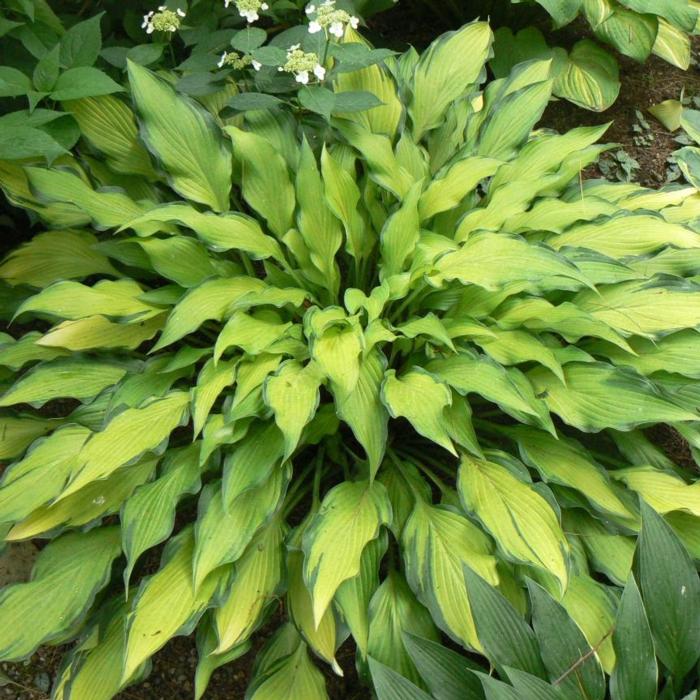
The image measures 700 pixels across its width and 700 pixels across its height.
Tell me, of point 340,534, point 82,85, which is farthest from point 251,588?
point 82,85

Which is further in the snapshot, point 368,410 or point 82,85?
point 82,85

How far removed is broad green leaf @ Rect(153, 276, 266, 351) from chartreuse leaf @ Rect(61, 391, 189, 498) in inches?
5.7

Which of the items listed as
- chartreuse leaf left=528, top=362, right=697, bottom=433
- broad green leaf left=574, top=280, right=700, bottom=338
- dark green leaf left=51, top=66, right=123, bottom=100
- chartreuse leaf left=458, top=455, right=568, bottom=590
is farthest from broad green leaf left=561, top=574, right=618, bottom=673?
dark green leaf left=51, top=66, right=123, bottom=100

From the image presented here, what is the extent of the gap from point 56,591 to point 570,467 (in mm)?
1259

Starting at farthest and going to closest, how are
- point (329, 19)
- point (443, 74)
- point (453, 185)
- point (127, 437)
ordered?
point (443, 74) → point (453, 185) → point (329, 19) → point (127, 437)

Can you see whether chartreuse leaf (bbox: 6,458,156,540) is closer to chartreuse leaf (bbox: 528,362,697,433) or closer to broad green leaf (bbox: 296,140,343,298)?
broad green leaf (bbox: 296,140,343,298)

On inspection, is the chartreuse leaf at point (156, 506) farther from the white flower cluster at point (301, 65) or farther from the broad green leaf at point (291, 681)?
the white flower cluster at point (301, 65)

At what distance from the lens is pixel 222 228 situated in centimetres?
201

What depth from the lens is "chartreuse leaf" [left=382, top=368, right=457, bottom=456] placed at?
5.67 feet

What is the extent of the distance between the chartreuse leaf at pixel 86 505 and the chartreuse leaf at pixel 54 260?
0.66m

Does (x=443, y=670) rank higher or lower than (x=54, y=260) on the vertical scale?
lower

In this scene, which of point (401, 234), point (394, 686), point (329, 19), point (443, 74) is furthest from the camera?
point (443, 74)

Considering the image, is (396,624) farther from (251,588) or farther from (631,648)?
(631,648)

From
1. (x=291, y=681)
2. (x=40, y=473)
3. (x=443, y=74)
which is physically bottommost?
(x=291, y=681)
